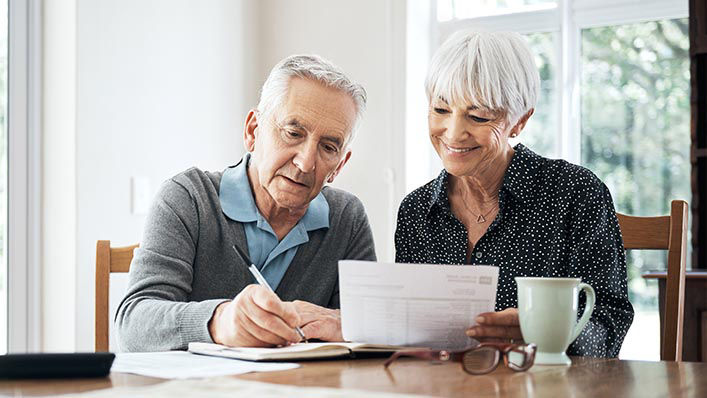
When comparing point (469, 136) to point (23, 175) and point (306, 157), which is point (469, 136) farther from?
point (23, 175)

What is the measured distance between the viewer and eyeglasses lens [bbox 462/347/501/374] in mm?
1046

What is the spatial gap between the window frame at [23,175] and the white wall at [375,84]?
115cm

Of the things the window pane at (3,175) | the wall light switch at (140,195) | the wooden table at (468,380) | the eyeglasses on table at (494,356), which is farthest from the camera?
the wall light switch at (140,195)

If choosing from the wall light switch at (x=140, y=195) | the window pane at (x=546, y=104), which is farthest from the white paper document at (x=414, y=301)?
the window pane at (x=546, y=104)

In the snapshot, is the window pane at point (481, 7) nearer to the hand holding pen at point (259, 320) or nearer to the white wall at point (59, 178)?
the white wall at point (59, 178)

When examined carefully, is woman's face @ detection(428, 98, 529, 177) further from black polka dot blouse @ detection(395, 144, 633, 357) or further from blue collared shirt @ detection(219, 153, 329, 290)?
blue collared shirt @ detection(219, 153, 329, 290)

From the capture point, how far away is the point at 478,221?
5.54 ft

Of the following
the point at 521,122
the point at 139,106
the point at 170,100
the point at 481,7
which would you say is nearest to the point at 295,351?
the point at 521,122

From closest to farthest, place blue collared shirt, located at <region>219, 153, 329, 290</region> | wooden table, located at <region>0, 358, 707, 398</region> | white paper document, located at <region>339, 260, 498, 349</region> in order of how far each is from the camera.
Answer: wooden table, located at <region>0, 358, 707, 398</region> → white paper document, located at <region>339, 260, 498, 349</region> → blue collared shirt, located at <region>219, 153, 329, 290</region>

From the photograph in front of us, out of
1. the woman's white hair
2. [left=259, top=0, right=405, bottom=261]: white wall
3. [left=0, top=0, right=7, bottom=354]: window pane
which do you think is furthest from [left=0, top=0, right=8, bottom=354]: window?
the woman's white hair

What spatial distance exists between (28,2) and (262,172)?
1.56 m

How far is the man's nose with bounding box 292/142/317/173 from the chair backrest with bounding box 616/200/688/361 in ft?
2.06

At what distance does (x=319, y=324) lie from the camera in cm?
133

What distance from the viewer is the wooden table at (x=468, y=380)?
0.92 m
